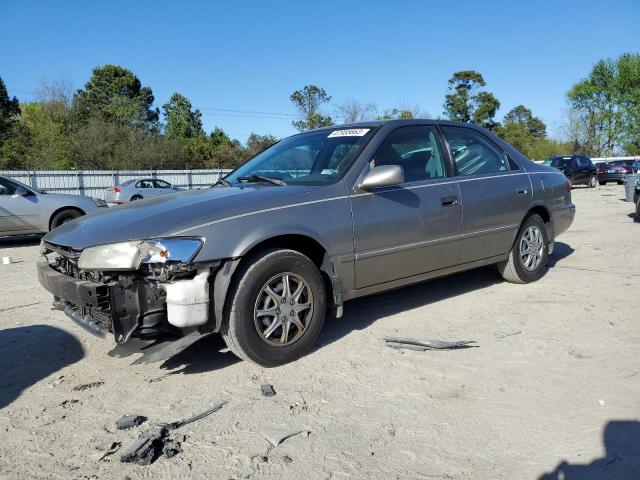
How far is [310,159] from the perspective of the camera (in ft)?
14.5

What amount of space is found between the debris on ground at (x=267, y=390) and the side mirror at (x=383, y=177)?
1.60 meters

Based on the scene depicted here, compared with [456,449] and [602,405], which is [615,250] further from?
[456,449]

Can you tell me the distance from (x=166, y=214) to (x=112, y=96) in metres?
53.0

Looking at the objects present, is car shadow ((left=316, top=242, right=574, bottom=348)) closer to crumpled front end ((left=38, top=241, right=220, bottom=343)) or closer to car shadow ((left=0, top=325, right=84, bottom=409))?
crumpled front end ((left=38, top=241, right=220, bottom=343))

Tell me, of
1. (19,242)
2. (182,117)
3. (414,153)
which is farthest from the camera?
(182,117)

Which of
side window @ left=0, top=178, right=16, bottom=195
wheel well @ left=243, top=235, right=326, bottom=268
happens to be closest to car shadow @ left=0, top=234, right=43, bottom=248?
side window @ left=0, top=178, right=16, bottom=195

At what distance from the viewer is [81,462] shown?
2471mm

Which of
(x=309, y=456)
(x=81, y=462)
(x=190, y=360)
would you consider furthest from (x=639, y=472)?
(x=190, y=360)

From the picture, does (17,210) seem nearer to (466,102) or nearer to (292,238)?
(292,238)

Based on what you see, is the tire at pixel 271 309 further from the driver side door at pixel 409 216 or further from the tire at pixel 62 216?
the tire at pixel 62 216

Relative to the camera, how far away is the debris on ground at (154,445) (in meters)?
2.45

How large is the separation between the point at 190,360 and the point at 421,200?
2.22 metres

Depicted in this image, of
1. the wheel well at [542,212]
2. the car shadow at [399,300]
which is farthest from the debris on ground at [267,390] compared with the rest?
the wheel well at [542,212]

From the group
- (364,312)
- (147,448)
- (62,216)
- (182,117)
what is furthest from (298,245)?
(182,117)
